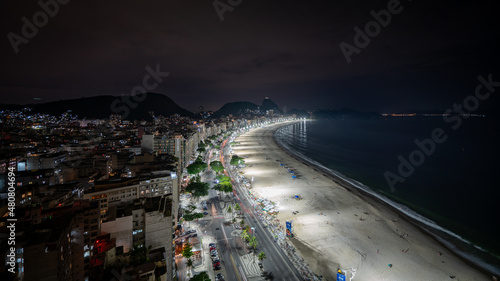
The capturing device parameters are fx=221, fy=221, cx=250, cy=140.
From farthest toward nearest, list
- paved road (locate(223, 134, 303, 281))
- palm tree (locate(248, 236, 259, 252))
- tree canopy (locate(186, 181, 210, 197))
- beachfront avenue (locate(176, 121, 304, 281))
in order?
tree canopy (locate(186, 181, 210, 197)) → palm tree (locate(248, 236, 259, 252)) → beachfront avenue (locate(176, 121, 304, 281)) → paved road (locate(223, 134, 303, 281))

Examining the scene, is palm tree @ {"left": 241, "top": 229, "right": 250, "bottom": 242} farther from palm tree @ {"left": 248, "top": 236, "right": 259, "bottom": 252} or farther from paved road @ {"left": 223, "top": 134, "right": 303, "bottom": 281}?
paved road @ {"left": 223, "top": 134, "right": 303, "bottom": 281}

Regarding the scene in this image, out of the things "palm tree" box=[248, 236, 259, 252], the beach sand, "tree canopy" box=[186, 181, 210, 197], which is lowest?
the beach sand

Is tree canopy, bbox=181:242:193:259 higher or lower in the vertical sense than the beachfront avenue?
higher

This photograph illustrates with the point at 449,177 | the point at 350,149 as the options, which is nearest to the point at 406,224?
the point at 449,177

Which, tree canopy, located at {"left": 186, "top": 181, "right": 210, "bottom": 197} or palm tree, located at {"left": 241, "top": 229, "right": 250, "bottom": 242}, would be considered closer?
palm tree, located at {"left": 241, "top": 229, "right": 250, "bottom": 242}

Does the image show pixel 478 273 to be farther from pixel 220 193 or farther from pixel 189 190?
pixel 189 190

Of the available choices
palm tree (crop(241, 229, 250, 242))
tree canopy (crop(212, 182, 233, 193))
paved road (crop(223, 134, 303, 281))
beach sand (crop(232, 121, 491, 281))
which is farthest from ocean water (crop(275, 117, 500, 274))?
tree canopy (crop(212, 182, 233, 193))

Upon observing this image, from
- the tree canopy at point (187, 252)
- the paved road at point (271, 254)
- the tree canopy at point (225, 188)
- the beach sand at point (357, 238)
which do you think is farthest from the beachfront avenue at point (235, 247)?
the beach sand at point (357, 238)

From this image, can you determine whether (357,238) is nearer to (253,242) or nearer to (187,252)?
(253,242)

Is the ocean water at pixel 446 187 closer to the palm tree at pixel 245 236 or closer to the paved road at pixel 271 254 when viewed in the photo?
the paved road at pixel 271 254

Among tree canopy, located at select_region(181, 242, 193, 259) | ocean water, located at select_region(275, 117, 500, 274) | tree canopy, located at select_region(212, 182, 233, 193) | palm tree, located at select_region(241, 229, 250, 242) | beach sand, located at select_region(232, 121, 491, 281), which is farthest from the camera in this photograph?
tree canopy, located at select_region(212, 182, 233, 193)
